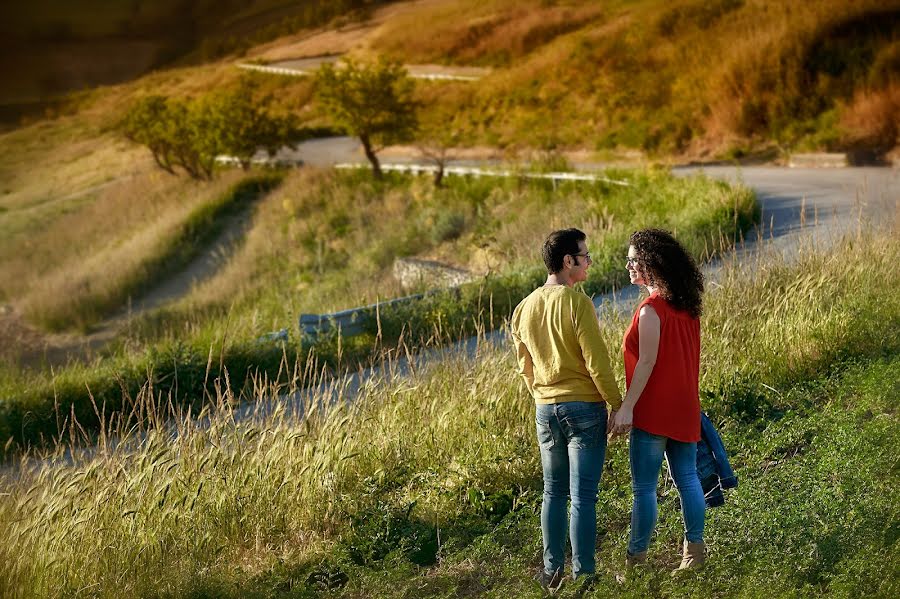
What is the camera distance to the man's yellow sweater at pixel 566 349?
4.64 metres

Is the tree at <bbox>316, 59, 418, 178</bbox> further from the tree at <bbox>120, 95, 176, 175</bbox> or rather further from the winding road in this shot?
the tree at <bbox>120, 95, 176, 175</bbox>

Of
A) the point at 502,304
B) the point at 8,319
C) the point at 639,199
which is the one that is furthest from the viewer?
the point at 8,319

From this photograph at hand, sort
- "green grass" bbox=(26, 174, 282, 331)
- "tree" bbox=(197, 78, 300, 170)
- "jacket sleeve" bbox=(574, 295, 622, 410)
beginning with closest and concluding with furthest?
"jacket sleeve" bbox=(574, 295, 622, 410)
"green grass" bbox=(26, 174, 282, 331)
"tree" bbox=(197, 78, 300, 170)

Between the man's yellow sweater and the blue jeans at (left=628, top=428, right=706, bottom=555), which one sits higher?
the man's yellow sweater

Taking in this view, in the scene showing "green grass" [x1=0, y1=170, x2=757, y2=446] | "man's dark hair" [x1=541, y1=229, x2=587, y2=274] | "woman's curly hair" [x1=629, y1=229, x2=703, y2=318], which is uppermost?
"man's dark hair" [x1=541, y1=229, x2=587, y2=274]

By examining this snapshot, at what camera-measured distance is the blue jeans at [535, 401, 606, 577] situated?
15.5ft

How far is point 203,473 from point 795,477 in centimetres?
327

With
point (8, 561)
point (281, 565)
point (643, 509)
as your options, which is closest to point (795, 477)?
point (643, 509)

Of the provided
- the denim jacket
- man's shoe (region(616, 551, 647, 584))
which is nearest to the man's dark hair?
the denim jacket

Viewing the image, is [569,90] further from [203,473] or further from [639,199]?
[203,473]

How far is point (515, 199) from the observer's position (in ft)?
64.3

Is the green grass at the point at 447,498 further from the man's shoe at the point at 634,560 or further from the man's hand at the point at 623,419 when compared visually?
the man's hand at the point at 623,419

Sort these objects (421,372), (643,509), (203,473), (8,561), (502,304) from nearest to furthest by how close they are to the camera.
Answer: (643,509) → (8,561) → (203,473) → (421,372) → (502,304)

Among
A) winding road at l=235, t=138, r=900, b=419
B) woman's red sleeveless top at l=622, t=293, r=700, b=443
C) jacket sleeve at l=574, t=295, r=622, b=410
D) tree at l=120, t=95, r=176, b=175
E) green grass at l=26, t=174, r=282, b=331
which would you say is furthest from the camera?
tree at l=120, t=95, r=176, b=175
